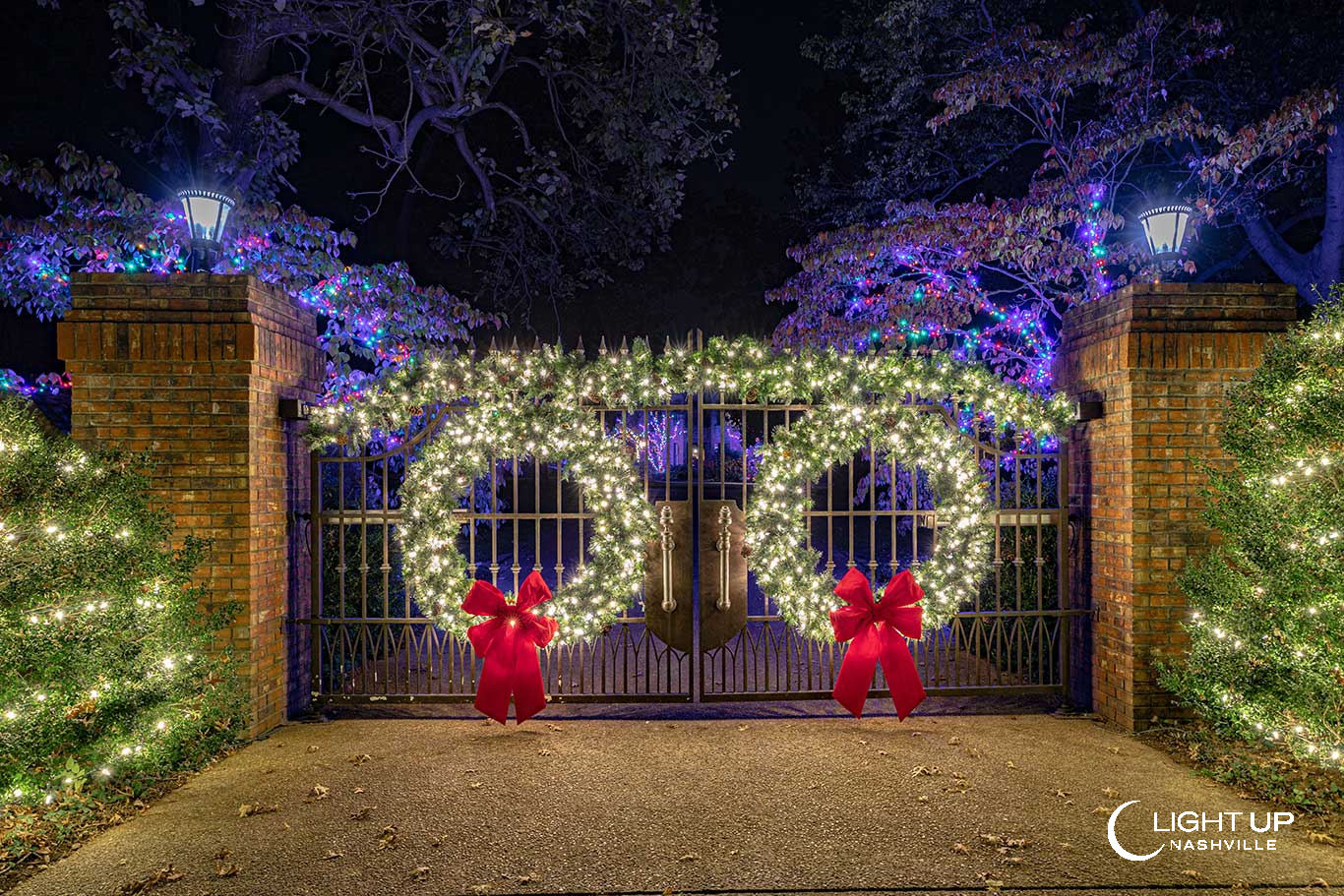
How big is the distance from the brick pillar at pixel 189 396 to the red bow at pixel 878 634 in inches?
159

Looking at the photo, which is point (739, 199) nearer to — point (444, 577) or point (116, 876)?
point (444, 577)

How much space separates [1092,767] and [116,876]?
524cm

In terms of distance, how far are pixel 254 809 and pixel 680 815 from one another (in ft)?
7.61

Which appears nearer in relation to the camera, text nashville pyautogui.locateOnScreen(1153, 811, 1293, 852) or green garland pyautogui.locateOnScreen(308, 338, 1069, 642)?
text nashville pyautogui.locateOnScreen(1153, 811, 1293, 852)

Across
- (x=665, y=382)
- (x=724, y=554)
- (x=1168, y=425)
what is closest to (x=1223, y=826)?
(x=1168, y=425)

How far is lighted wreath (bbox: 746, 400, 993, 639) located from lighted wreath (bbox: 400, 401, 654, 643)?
2.99 ft

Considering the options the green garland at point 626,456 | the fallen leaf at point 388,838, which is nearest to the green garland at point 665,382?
the green garland at point 626,456

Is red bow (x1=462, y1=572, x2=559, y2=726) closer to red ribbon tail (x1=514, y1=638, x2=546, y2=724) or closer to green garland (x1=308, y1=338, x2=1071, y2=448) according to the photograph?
red ribbon tail (x1=514, y1=638, x2=546, y2=724)

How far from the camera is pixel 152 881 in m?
3.55

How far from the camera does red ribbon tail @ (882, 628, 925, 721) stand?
5379mm

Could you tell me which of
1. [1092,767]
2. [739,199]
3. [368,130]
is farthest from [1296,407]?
[739,199]

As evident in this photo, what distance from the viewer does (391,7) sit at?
948cm

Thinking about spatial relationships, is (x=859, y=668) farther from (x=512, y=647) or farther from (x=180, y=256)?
(x=180, y=256)

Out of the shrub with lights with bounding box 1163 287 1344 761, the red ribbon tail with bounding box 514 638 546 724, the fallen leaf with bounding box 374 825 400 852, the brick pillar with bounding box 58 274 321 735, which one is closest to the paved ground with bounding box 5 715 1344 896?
the fallen leaf with bounding box 374 825 400 852
